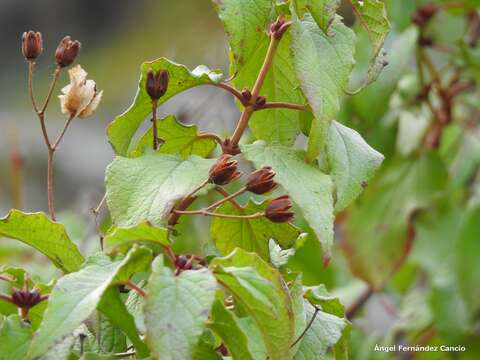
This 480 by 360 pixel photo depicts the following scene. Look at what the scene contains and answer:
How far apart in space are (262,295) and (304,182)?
12 centimetres

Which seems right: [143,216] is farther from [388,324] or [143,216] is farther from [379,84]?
[388,324]

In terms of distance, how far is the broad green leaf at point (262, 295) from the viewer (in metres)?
0.67

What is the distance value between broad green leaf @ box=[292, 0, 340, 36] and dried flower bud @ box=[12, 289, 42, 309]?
317 millimetres

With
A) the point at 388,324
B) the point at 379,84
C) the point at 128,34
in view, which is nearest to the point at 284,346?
the point at 379,84

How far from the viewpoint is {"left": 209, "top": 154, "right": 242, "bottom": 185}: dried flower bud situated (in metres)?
0.74

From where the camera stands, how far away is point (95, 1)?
6.98 metres

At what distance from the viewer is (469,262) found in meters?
1.98

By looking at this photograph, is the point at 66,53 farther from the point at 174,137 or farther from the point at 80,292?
the point at 80,292

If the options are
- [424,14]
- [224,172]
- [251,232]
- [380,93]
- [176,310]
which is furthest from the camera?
[424,14]

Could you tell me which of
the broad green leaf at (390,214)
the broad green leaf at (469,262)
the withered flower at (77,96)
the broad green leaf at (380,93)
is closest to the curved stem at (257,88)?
the withered flower at (77,96)

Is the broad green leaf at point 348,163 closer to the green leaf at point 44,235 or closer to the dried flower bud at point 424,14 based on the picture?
the green leaf at point 44,235

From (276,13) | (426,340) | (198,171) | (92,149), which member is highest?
(276,13)

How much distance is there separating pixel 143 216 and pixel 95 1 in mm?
6465

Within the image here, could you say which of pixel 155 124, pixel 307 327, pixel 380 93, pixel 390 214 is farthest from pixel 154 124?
pixel 390 214
